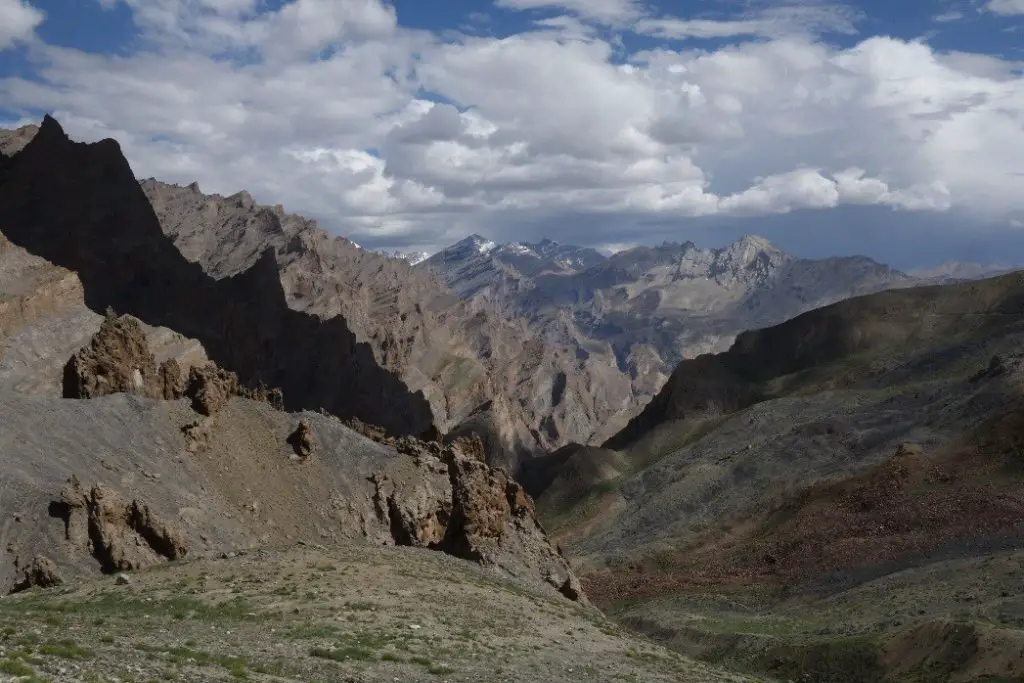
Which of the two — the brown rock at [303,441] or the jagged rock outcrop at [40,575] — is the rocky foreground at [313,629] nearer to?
the jagged rock outcrop at [40,575]

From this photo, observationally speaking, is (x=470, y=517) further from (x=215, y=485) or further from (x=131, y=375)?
(x=131, y=375)

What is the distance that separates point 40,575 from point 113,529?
11.9 ft

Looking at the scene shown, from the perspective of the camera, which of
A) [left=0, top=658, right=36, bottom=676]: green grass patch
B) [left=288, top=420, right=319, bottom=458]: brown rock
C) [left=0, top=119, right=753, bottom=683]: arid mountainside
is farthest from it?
[left=288, top=420, right=319, bottom=458]: brown rock

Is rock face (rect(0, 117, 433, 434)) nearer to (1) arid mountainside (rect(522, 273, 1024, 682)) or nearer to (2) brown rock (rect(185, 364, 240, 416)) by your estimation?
(1) arid mountainside (rect(522, 273, 1024, 682))

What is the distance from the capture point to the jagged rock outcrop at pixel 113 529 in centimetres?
3691

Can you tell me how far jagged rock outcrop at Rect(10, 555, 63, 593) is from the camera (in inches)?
1342

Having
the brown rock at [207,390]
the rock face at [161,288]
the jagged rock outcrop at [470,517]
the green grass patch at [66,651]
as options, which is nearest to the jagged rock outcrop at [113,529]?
the brown rock at [207,390]

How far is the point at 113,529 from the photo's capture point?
124 feet

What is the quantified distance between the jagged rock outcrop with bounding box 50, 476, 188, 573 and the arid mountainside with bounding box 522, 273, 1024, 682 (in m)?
27.9

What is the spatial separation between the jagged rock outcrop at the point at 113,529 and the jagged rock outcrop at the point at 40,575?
2030mm

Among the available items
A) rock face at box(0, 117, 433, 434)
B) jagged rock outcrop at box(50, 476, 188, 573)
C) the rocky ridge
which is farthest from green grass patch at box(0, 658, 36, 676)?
rock face at box(0, 117, 433, 434)

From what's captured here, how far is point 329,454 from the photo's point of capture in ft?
183

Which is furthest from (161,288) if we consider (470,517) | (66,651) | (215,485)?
(66,651)

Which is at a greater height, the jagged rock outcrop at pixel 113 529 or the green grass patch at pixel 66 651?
the green grass patch at pixel 66 651
